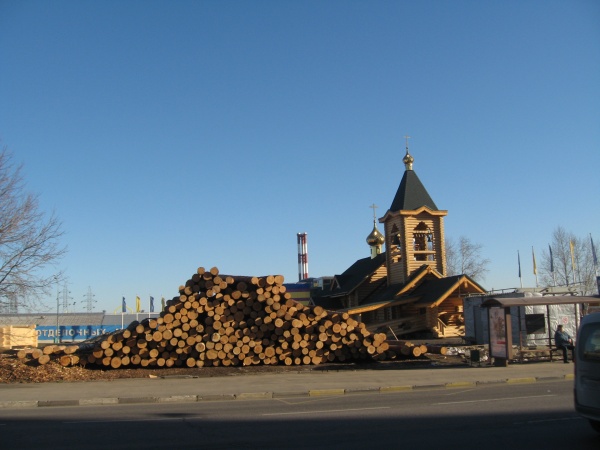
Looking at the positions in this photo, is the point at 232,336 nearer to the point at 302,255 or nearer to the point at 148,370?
the point at 148,370

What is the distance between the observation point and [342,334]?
70.1ft

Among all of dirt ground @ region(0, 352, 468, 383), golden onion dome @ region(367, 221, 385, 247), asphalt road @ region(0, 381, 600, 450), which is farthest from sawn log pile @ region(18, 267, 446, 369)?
golden onion dome @ region(367, 221, 385, 247)

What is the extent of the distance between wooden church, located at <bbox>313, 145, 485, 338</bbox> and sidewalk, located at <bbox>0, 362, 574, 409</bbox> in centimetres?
1346

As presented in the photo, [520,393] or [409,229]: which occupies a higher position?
[409,229]

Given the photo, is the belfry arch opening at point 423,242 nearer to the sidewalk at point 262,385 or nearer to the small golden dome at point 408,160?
the small golden dome at point 408,160

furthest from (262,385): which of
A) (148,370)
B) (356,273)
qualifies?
(356,273)

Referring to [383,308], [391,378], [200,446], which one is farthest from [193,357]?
[383,308]

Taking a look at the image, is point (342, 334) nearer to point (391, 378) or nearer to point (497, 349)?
point (391, 378)

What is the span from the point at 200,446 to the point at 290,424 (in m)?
2.22

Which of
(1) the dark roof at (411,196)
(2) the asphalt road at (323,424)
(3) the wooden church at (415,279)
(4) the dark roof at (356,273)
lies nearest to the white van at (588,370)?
(2) the asphalt road at (323,424)

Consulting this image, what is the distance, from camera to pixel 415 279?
117 feet

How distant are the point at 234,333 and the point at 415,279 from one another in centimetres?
1726

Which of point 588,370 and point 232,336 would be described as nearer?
point 588,370

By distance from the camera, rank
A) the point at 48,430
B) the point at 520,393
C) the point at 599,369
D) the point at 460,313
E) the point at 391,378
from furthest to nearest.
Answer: the point at 460,313 → the point at 391,378 → the point at 520,393 → the point at 48,430 → the point at 599,369
